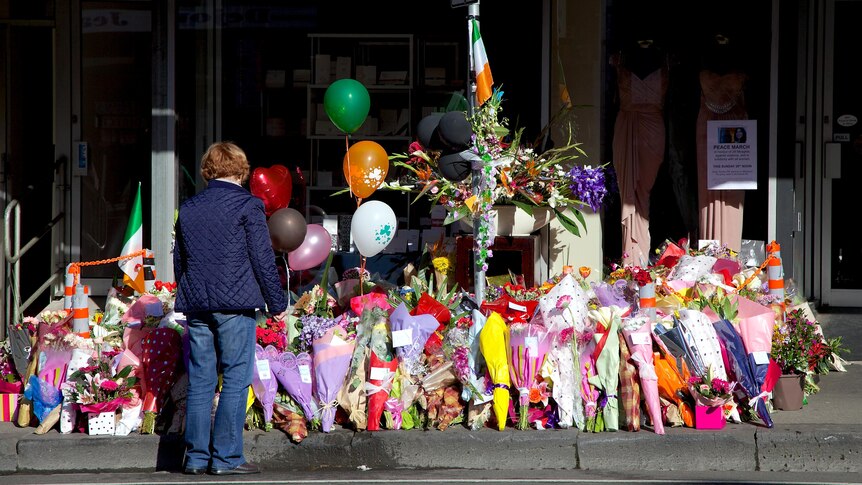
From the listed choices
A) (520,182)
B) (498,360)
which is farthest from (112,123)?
(498,360)

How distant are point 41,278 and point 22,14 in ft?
7.92

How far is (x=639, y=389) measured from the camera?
22.5ft

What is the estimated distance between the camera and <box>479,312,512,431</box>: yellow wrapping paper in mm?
6848

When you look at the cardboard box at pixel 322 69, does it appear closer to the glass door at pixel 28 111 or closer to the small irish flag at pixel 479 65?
the glass door at pixel 28 111

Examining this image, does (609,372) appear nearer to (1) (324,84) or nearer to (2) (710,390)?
(2) (710,390)

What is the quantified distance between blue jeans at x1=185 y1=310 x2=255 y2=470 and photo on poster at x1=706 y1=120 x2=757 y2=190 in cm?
461

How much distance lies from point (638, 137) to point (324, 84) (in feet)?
8.77

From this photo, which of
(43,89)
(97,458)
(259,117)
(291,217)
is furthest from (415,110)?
(97,458)

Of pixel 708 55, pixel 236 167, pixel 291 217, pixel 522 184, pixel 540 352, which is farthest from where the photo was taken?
pixel 708 55

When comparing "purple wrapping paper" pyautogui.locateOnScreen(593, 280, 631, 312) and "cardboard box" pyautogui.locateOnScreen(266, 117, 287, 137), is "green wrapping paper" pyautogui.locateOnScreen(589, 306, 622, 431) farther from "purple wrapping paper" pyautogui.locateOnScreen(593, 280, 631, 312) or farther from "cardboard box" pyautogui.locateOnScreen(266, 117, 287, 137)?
"cardboard box" pyautogui.locateOnScreen(266, 117, 287, 137)

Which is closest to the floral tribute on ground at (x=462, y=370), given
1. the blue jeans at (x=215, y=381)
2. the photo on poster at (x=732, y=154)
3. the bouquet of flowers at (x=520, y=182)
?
the blue jeans at (x=215, y=381)

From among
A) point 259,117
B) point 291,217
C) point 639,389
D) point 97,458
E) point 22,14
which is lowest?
point 97,458

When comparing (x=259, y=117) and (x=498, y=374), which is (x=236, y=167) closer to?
(x=498, y=374)

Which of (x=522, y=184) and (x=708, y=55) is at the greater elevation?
(x=708, y=55)
